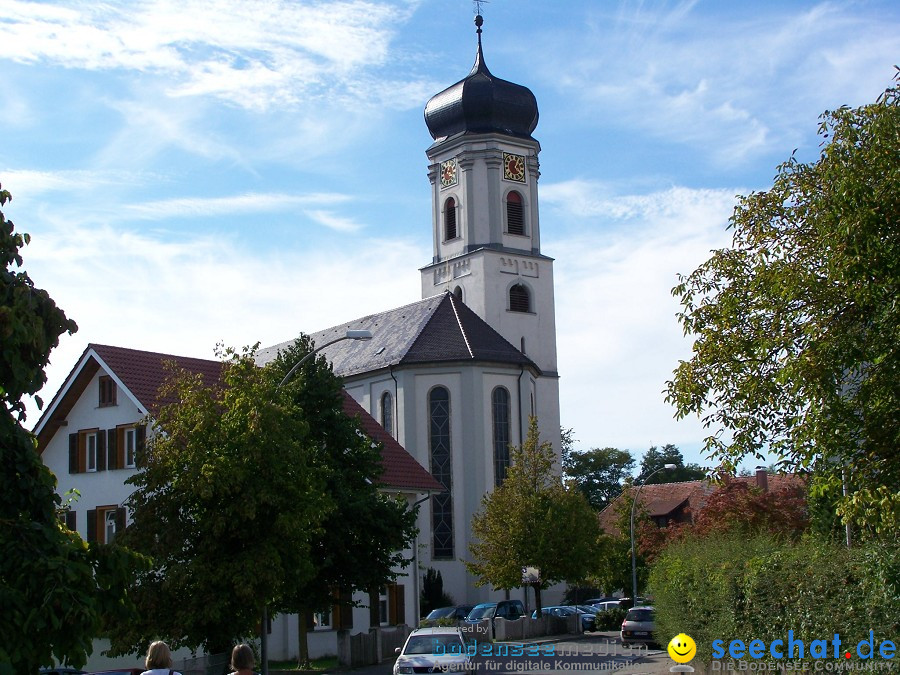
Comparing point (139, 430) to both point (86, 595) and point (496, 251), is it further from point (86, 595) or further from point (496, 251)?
point (496, 251)

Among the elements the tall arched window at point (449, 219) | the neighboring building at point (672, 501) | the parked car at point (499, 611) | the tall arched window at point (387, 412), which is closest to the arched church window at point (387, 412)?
the tall arched window at point (387, 412)

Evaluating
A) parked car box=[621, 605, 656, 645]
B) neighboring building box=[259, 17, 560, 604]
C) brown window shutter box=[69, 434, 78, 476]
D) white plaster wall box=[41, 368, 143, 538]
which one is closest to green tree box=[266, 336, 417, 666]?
white plaster wall box=[41, 368, 143, 538]

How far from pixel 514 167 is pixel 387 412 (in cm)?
1660

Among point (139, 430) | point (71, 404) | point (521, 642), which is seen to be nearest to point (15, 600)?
point (139, 430)

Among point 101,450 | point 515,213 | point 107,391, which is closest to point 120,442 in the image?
point 101,450

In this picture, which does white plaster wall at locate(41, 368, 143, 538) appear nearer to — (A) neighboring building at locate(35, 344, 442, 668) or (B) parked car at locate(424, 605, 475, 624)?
(A) neighboring building at locate(35, 344, 442, 668)

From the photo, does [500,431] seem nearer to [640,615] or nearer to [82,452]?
[640,615]

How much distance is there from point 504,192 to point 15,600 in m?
54.6

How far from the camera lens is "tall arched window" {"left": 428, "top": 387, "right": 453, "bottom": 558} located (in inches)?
2051

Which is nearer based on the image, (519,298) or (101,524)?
(101,524)

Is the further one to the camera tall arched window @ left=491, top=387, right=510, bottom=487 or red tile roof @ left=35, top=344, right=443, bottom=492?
tall arched window @ left=491, top=387, right=510, bottom=487

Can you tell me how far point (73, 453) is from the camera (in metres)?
31.2

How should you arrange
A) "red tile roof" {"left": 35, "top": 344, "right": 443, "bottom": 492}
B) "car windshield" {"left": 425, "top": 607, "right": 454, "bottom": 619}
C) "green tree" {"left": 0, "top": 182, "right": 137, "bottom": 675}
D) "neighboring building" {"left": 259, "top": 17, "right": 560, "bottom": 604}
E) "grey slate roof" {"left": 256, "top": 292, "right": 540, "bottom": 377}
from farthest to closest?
1. "grey slate roof" {"left": 256, "top": 292, "right": 540, "bottom": 377}
2. "neighboring building" {"left": 259, "top": 17, "right": 560, "bottom": 604}
3. "car windshield" {"left": 425, "top": 607, "right": 454, "bottom": 619}
4. "red tile roof" {"left": 35, "top": 344, "right": 443, "bottom": 492}
5. "green tree" {"left": 0, "top": 182, "right": 137, "bottom": 675}

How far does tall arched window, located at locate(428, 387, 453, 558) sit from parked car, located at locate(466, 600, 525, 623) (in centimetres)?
1209
